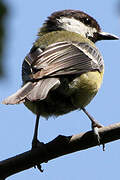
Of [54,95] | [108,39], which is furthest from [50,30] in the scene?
[54,95]

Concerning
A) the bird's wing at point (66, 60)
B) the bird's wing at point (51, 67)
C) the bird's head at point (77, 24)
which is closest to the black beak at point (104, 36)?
the bird's head at point (77, 24)

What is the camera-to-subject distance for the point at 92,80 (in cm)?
376

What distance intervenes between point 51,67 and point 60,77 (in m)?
0.13

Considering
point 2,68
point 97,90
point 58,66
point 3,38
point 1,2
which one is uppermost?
point 1,2

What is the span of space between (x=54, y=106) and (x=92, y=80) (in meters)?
0.48

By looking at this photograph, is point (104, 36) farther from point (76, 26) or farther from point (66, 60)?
point (66, 60)

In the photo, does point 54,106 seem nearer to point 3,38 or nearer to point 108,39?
point 3,38

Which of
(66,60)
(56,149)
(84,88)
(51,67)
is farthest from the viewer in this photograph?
(84,88)

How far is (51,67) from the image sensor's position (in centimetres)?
326

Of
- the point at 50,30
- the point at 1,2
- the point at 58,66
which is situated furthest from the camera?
the point at 50,30

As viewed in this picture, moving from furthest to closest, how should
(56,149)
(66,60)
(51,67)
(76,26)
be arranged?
(76,26) < (66,60) < (51,67) < (56,149)

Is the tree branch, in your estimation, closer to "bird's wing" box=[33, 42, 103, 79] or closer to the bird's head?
"bird's wing" box=[33, 42, 103, 79]

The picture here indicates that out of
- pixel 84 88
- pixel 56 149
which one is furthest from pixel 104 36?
pixel 56 149

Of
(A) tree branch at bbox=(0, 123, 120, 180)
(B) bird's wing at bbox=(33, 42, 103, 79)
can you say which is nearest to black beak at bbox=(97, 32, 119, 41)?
(B) bird's wing at bbox=(33, 42, 103, 79)
